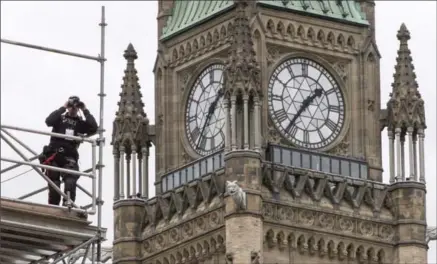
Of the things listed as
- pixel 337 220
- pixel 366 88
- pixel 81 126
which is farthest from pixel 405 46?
pixel 81 126

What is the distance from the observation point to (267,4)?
69.8 m

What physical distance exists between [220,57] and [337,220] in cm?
576

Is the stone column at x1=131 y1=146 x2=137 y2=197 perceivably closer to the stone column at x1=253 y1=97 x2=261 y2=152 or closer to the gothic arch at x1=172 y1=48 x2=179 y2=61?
the gothic arch at x1=172 y1=48 x2=179 y2=61

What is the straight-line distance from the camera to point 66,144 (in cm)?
3378

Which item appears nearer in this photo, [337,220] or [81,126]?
[81,126]

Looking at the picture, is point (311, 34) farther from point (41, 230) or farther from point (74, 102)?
point (41, 230)

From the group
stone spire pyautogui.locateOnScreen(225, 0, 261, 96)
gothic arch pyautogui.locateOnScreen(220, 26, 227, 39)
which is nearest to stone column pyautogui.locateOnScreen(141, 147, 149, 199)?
gothic arch pyautogui.locateOnScreen(220, 26, 227, 39)

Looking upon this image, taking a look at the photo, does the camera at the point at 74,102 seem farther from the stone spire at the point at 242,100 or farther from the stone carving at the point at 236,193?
the stone spire at the point at 242,100

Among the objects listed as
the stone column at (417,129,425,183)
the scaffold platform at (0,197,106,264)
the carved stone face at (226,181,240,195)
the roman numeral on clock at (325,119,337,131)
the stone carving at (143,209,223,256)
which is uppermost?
the roman numeral on clock at (325,119,337,131)

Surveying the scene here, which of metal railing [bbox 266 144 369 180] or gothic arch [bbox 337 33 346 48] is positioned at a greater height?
gothic arch [bbox 337 33 346 48]

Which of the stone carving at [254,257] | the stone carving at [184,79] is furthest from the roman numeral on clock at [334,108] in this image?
the stone carving at [254,257]

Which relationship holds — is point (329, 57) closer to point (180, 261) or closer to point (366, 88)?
point (366, 88)

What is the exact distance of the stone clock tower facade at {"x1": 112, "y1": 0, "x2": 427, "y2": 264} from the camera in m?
66.9

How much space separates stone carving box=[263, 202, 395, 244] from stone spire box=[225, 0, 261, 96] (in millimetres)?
3162
